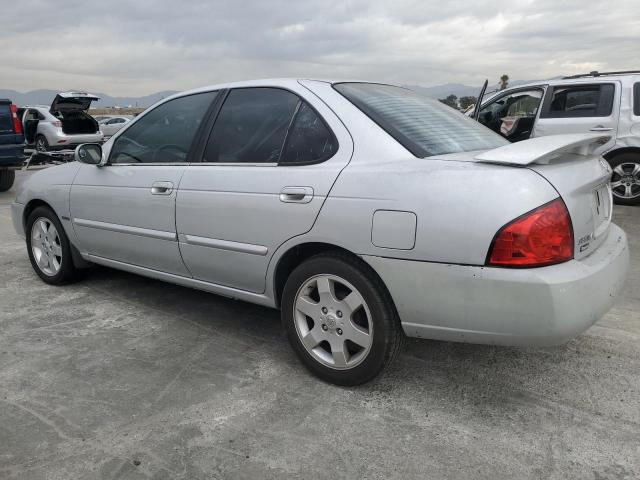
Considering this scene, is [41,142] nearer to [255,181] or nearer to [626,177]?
[626,177]

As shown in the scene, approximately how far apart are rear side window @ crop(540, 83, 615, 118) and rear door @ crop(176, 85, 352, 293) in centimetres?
578

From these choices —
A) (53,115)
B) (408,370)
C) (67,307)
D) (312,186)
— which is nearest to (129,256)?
(67,307)

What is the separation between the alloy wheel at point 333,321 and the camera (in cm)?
259

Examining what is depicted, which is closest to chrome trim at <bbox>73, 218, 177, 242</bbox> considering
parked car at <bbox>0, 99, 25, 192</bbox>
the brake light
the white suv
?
the white suv

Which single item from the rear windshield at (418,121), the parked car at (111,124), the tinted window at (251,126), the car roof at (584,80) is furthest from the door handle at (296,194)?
the parked car at (111,124)

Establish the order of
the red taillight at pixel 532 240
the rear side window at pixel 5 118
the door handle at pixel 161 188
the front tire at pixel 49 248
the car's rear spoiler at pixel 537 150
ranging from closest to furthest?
1. the red taillight at pixel 532 240
2. the car's rear spoiler at pixel 537 150
3. the door handle at pixel 161 188
4. the front tire at pixel 49 248
5. the rear side window at pixel 5 118

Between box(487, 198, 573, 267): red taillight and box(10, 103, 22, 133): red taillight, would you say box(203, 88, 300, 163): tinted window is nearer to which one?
box(487, 198, 573, 267): red taillight

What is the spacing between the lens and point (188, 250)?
3.26m

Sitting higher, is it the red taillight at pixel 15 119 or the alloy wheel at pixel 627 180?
the red taillight at pixel 15 119

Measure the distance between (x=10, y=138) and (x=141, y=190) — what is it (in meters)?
7.15

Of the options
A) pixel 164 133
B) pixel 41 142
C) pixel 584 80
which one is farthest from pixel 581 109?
pixel 41 142

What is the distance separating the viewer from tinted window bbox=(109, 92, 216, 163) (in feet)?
11.2

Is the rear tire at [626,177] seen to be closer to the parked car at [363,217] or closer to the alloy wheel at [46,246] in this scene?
the parked car at [363,217]

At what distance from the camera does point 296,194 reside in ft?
8.84
